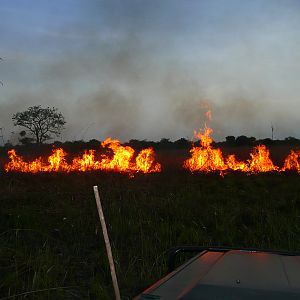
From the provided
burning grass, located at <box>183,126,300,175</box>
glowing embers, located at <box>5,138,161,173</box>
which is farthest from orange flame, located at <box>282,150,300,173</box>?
glowing embers, located at <box>5,138,161,173</box>

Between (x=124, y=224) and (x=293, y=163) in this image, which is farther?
(x=293, y=163)

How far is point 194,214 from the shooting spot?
11.0 m

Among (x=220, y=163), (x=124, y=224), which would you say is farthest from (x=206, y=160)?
(x=124, y=224)

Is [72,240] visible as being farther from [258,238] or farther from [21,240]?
[258,238]

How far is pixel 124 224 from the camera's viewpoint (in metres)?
10.0

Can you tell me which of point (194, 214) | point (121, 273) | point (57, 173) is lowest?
point (121, 273)

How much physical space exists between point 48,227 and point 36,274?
3.27m

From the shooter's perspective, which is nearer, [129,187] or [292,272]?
[292,272]

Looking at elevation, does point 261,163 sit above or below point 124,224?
above

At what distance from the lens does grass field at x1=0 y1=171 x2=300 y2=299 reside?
7219 mm

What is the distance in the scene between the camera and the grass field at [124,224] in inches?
284

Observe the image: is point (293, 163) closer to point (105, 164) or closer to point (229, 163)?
point (229, 163)

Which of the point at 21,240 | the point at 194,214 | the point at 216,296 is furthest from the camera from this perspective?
the point at 194,214

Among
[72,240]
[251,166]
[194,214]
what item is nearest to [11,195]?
[72,240]
